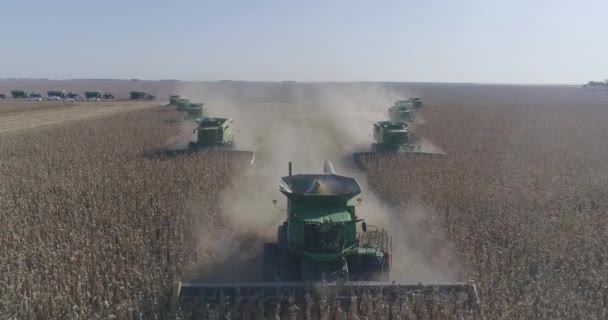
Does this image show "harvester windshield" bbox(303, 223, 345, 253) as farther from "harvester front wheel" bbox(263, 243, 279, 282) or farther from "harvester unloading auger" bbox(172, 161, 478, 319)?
"harvester front wheel" bbox(263, 243, 279, 282)

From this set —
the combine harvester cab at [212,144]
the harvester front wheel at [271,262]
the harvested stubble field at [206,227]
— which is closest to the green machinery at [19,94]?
the harvested stubble field at [206,227]

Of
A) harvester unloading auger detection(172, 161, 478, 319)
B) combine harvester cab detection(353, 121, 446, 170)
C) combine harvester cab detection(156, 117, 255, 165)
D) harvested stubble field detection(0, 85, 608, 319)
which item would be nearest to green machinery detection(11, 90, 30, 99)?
harvested stubble field detection(0, 85, 608, 319)

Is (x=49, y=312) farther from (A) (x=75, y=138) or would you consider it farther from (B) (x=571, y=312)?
(A) (x=75, y=138)

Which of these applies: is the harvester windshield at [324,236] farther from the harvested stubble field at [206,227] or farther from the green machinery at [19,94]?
the green machinery at [19,94]

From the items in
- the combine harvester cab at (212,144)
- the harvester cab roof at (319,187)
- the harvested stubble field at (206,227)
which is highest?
the harvester cab roof at (319,187)

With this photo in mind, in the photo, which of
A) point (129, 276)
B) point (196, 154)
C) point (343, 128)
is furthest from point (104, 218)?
point (343, 128)

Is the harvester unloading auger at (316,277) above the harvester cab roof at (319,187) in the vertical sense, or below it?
below
